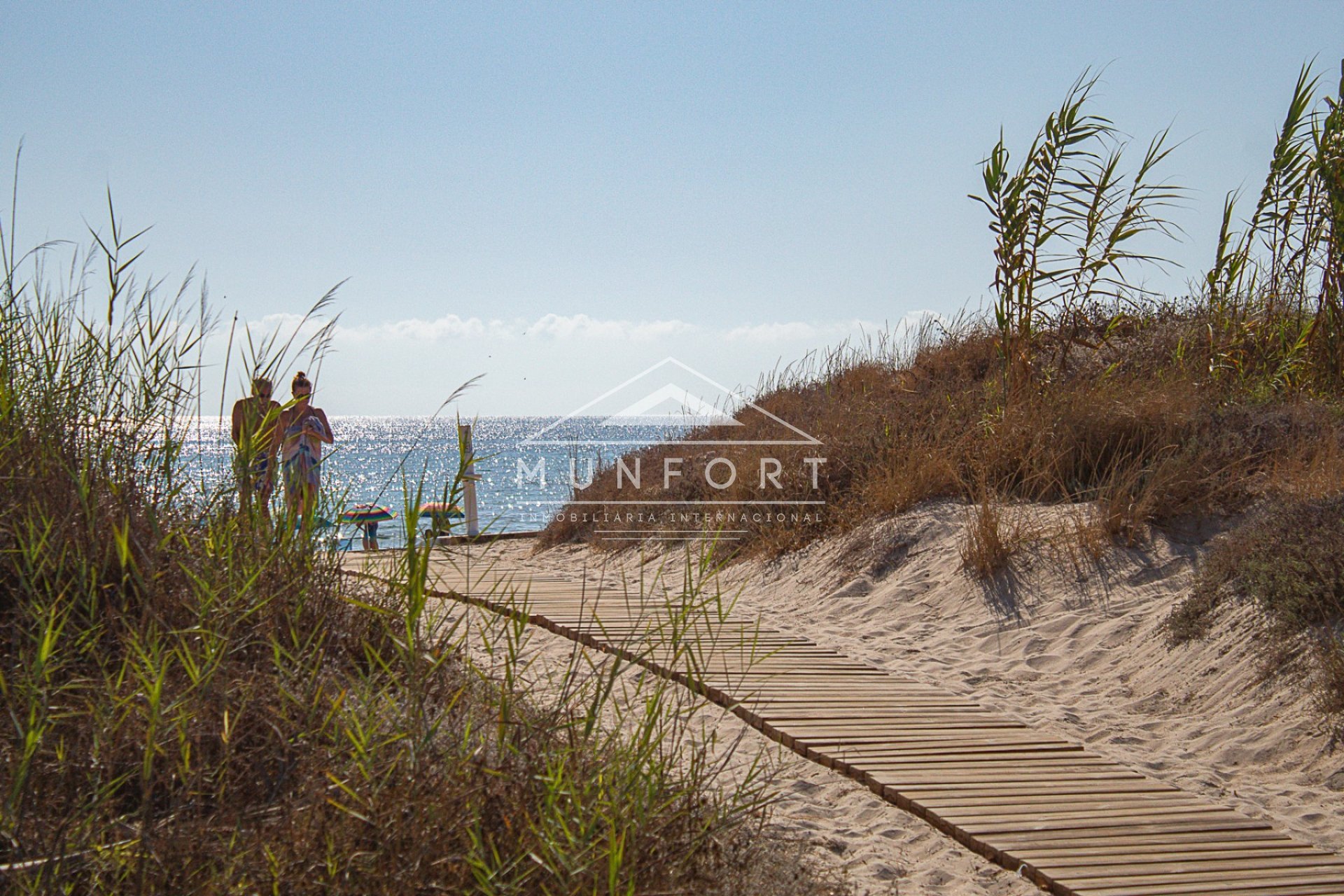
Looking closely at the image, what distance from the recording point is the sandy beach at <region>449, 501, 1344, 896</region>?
3.23 m

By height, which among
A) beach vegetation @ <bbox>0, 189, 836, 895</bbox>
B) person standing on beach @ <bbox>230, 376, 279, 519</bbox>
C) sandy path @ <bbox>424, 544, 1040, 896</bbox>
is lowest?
sandy path @ <bbox>424, 544, 1040, 896</bbox>

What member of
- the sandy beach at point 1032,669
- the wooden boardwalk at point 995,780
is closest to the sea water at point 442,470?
the wooden boardwalk at point 995,780

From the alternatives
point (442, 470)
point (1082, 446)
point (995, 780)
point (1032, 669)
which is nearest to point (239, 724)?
point (442, 470)

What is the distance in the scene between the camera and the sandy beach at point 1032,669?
3.23 m

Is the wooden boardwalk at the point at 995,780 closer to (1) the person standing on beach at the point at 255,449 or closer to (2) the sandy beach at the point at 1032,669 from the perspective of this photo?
(2) the sandy beach at the point at 1032,669

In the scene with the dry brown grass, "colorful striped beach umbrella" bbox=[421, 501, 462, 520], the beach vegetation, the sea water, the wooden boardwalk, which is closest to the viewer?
the beach vegetation

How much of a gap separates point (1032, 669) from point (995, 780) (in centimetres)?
166

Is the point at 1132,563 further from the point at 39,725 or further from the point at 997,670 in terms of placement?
the point at 39,725

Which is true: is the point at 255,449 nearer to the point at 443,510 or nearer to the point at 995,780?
the point at 443,510

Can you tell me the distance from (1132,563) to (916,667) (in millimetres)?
1593

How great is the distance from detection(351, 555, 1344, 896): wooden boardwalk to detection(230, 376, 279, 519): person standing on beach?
72cm

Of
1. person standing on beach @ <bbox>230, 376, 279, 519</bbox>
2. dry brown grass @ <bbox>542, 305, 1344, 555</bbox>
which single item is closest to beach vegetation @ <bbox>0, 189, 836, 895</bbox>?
person standing on beach @ <bbox>230, 376, 279, 519</bbox>

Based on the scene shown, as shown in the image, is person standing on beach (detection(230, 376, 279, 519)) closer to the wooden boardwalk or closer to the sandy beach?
the wooden boardwalk

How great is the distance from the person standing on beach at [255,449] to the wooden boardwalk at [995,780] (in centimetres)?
72
